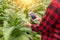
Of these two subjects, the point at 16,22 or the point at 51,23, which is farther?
the point at 16,22

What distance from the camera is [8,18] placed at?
17.8 ft

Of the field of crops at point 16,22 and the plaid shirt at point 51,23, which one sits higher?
the plaid shirt at point 51,23

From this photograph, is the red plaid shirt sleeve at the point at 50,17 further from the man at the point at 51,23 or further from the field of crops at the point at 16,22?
the field of crops at the point at 16,22

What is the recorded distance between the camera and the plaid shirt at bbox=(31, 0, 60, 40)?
2.65m

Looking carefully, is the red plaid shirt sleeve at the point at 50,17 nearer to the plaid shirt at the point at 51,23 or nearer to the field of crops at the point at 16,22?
the plaid shirt at the point at 51,23

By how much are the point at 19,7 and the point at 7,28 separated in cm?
147

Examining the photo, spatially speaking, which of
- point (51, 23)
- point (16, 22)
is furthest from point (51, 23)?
point (16, 22)

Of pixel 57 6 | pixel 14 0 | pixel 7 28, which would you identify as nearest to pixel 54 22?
pixel 57 6

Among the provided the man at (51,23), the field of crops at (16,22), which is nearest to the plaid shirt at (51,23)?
the man at (51,23)

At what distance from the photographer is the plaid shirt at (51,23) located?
2.65 metres

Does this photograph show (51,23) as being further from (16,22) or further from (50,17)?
(16,22)

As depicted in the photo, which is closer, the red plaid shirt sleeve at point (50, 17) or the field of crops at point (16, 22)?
the red plaid shirt sleeve at point (50, 17)

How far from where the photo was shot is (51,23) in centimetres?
277

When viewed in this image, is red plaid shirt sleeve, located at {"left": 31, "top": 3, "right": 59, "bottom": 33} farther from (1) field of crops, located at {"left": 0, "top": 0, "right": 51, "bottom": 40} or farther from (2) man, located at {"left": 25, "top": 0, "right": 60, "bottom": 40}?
(1) field of crops, located at {"left": 0, "top": 0, "right": 51, "bottom": 40}
